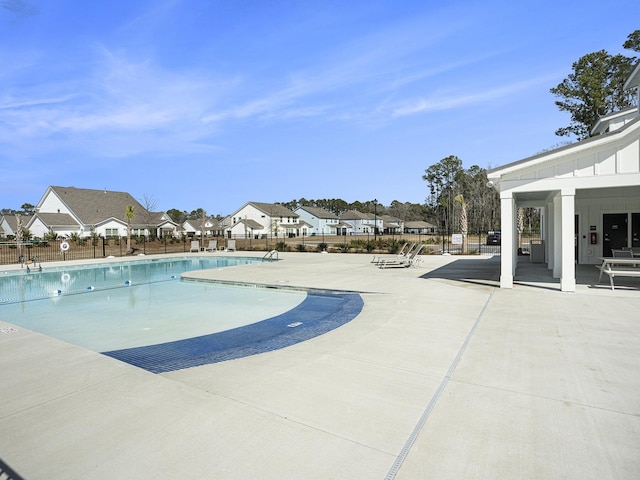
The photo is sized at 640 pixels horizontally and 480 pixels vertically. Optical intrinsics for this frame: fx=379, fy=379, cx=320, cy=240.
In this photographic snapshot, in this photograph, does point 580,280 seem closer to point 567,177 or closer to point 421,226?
point 567,177

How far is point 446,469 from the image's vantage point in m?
2.47

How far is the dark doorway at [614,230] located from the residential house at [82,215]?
143 feet

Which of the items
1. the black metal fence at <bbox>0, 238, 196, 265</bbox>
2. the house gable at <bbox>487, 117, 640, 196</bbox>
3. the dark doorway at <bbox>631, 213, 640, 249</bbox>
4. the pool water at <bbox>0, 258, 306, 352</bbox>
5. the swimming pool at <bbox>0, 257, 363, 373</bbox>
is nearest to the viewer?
the swimming pool at <bbox>0, 257, 363, 373</bbox>

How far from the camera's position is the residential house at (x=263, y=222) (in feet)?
204

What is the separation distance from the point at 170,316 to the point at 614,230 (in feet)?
50.7

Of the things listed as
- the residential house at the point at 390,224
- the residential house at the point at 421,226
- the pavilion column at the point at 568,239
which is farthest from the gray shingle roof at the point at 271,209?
the pavilion column at the point at 568,239

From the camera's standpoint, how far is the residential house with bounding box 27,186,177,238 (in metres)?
41.9

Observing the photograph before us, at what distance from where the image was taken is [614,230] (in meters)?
14.0

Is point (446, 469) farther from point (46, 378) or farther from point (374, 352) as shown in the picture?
point (46, 378)

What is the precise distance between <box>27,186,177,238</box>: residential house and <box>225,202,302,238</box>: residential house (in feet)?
55.4

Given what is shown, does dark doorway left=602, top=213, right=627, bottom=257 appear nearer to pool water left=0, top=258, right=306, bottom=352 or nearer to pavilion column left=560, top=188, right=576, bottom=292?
pavilion column left=560, top=188, right=576, bottom=292

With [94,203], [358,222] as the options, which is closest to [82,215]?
[94,203]

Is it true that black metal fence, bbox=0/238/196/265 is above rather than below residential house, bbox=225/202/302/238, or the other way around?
below

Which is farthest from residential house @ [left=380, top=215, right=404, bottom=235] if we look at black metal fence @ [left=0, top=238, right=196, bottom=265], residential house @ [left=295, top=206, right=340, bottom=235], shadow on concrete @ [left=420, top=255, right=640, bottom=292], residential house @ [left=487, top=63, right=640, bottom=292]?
residential house @ [left=487, top=63, right=640, bottom=292]
